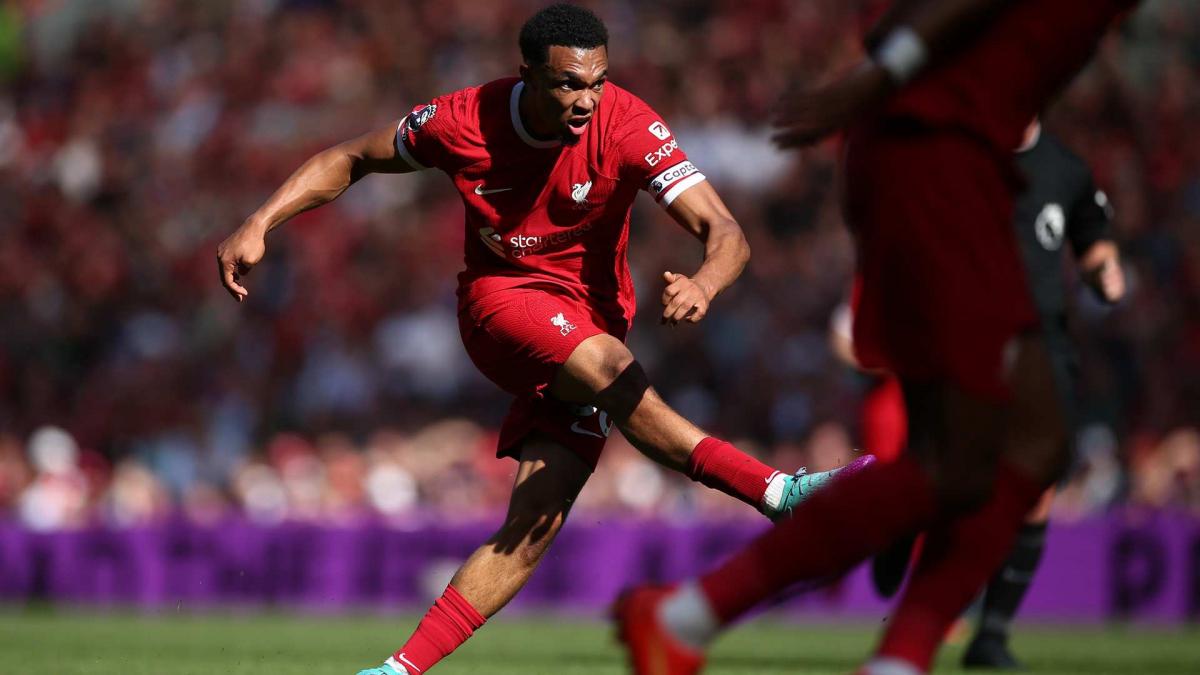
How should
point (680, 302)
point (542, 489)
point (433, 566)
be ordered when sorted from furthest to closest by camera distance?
1. point (433, 566)
2. point (542, 489)
3. point (680, 302)

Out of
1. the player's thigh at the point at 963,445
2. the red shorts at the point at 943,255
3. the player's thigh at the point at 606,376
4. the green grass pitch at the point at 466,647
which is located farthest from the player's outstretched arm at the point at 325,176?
the player's thigh at the point at 963,445

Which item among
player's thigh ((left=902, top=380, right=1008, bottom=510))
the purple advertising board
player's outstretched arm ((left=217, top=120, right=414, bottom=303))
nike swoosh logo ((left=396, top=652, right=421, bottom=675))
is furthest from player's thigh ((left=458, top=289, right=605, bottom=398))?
the purple advertising board

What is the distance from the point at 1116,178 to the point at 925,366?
10589 millimetres

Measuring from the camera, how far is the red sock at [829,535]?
3811 mm

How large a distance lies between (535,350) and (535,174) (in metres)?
0.65

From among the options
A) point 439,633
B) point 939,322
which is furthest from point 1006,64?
point 439,633

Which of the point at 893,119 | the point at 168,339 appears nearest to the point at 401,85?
the point at 168,339

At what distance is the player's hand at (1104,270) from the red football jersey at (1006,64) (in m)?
3.30

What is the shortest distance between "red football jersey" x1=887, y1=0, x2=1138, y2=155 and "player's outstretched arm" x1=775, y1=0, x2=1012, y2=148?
0.06 metres

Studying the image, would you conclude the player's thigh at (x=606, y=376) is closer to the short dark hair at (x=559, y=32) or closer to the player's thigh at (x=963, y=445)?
the short dark hair at (x=559, y=32)

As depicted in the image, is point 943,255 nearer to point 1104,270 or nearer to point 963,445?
point 963,445

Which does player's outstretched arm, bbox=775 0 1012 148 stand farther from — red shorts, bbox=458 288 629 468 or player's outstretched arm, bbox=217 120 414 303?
player's outstretched arm, bbox=217 120 414 303

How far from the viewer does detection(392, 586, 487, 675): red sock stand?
19.6ft

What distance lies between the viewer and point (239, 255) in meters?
5.81
